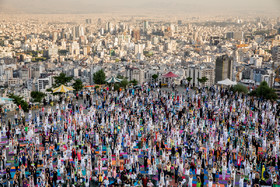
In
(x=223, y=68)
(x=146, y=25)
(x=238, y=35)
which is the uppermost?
(x=146, y=25)

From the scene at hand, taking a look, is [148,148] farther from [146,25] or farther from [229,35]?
[146,25]

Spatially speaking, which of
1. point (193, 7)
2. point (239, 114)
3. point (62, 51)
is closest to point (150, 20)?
point (193, 7)

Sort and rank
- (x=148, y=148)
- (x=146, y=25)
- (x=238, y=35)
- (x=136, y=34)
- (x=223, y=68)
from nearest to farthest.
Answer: (x=148, y=148), (x=223, y=68), (x=238, y=35), (x=146, y=25), (x=136, y=34)

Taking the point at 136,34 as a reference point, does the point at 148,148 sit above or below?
below

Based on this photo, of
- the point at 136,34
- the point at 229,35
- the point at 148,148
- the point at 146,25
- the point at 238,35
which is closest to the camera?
Answer: the point at 148,148

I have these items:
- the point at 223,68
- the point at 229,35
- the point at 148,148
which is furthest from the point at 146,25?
the point at 148,148

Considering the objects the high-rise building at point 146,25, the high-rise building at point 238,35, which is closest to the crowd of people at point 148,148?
the high-rise building at point 238,35

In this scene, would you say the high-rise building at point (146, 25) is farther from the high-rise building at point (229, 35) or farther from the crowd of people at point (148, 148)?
the crowd of people at point (148, 148)
